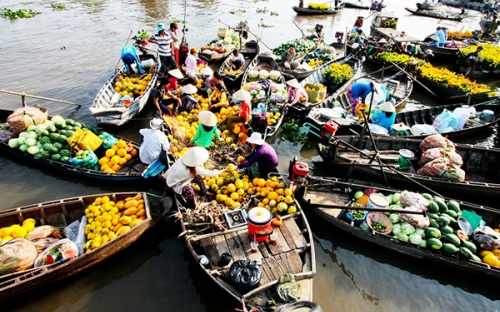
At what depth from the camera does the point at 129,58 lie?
14719 millimetres

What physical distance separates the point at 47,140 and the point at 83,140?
1.49 m

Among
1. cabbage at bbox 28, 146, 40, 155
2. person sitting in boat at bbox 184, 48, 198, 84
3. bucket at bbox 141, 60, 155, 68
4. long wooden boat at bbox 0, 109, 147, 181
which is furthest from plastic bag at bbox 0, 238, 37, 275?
bucket at bbox 141, 60, 155, 68

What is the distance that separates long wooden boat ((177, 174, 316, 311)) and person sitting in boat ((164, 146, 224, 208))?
325 mm

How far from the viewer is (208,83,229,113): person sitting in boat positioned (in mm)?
12308

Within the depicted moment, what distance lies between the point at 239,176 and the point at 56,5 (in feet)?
107

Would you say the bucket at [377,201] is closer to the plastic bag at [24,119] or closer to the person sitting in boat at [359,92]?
the person sitting in boat at [359,92]

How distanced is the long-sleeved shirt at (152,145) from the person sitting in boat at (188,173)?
186 centimetres

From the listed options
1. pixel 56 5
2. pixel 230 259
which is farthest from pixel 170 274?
pixel 56 5

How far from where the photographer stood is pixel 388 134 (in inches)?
462

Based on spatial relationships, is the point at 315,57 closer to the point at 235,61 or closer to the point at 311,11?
the point at 235,61

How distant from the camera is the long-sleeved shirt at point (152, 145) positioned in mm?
9250

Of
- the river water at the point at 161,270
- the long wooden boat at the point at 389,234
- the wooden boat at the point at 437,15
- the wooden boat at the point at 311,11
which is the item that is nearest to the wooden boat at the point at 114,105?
the river water at the point at 161,270

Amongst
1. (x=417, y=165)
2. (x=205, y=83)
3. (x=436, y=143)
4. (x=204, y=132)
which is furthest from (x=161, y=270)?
(x=436, y=143)

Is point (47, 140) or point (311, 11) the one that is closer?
point (47, 140)
